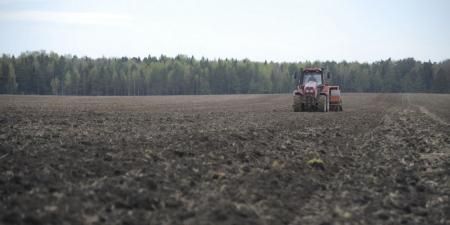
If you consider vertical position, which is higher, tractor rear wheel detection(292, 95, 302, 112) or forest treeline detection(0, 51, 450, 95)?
forest treeline detection(0, 51, 450, 95)

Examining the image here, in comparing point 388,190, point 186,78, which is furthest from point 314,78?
point 186,78

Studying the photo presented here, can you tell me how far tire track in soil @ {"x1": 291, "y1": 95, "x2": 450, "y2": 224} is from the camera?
318 inches

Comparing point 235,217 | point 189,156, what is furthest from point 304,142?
point 235,217

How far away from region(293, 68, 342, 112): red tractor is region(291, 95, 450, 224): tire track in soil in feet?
53.4

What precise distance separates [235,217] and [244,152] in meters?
5.21

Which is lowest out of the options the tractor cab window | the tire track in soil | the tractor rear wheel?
the tire track in soil

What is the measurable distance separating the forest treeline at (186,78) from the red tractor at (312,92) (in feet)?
325

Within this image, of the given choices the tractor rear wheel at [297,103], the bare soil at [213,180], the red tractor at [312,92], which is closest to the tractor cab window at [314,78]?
the red tractor at [312,92]

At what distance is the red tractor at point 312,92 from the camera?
3269 cm

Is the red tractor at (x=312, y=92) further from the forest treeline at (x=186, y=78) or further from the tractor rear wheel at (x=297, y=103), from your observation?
the forest treeline at (x=186, y=78)

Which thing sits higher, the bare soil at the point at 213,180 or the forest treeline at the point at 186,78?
the forest treeline at the point at 186,78

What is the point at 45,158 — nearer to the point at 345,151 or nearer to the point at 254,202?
the point at 254,202

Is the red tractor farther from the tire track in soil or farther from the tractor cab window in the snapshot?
the tire track in soil

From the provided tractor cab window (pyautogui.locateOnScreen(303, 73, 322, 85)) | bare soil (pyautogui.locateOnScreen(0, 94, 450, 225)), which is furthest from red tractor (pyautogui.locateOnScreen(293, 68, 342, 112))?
bare soil (pyautogui.locateOnScreen(0, 94, 450, 225))
